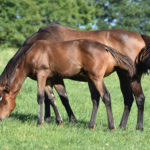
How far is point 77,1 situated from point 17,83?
1759 inches

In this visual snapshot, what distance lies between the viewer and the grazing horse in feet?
20.2

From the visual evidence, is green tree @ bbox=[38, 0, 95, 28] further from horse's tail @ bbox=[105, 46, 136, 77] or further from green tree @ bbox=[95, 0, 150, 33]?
horse's tail @ bbox=[105, 46, 136, 77]

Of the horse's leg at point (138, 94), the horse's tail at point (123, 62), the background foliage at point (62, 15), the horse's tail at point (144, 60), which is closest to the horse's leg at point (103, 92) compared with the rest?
the horse's tail at point (123, 62)

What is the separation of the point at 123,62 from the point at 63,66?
1156 millimetres

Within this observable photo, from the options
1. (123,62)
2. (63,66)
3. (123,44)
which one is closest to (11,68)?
(63,66)

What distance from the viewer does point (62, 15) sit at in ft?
144

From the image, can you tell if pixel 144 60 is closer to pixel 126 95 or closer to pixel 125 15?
pixel 126 95

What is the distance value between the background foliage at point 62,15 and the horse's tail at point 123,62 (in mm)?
29365

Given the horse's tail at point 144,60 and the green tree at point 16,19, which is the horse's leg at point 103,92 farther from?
the green tree at point 16,19

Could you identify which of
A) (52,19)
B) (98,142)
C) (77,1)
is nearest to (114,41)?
(98,142)

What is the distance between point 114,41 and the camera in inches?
282

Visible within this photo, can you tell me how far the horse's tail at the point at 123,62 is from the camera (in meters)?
6.26

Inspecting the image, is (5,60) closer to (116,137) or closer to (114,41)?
(114,41)

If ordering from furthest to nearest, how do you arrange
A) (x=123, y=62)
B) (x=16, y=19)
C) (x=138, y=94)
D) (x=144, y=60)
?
(x=16, y=19)
(x=138, y=94)
(x=144, y=60)
(x=123, y=62)
